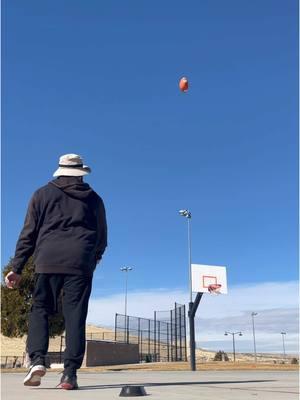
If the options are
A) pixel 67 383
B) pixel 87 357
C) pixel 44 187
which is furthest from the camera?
pixel 87 357

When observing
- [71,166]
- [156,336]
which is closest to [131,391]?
[71,166]

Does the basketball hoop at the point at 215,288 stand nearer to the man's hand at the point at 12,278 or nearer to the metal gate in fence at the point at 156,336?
the metal gate in fence at the point at 156,336

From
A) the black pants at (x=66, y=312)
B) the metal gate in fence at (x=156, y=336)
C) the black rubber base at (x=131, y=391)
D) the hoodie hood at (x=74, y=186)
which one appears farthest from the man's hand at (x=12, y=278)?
the metal gate in fence at (x=156, y=336)

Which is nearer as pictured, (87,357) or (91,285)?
(91,285)

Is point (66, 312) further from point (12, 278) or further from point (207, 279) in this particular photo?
point (207, 279)

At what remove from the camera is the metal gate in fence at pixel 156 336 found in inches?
1738

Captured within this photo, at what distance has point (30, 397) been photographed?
3.58m

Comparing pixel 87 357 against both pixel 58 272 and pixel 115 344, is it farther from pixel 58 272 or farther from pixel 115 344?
pixel 58 272

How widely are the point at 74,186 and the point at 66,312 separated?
1.11 m

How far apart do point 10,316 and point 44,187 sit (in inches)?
1145

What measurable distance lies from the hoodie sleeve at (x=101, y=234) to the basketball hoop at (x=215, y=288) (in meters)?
26.7

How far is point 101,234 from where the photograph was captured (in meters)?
4.68

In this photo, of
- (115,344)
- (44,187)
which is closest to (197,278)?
(115,344)

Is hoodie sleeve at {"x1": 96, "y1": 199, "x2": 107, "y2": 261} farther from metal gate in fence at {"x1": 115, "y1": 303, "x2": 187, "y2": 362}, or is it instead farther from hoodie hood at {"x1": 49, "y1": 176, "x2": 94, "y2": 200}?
metal gate in fence at {"x1": 115, "y1": 303, "x2": 187, "y2": 362}
